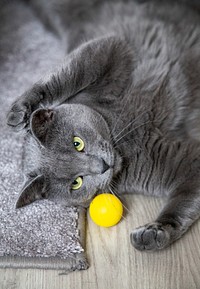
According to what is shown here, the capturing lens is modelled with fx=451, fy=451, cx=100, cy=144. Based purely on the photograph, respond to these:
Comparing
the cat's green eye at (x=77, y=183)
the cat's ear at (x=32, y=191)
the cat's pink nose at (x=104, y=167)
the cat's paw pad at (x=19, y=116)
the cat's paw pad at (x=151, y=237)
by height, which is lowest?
the cat's paw pad at (x=151, y=237)

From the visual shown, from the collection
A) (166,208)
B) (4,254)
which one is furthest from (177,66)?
(4,254)

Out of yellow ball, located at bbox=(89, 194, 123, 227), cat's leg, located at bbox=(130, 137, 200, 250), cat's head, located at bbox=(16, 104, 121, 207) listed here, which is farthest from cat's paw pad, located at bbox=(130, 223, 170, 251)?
cat's head, located at bbox=(16, 104, 121, 207)

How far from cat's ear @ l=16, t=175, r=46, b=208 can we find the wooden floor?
0.76ft

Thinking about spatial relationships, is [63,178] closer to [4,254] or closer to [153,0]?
[4,254]

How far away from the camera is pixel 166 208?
162 cm

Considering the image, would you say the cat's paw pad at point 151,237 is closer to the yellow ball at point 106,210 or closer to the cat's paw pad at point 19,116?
the yellow ball at point 106,210

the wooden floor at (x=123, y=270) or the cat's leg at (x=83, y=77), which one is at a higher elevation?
the cat's leg at (x=83, y=77)

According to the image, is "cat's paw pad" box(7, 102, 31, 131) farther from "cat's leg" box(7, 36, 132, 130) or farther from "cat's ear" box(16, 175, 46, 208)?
"cat's ear" box(16, 175, 46, 208)

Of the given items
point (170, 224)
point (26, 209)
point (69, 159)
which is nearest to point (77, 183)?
point (69, 159)

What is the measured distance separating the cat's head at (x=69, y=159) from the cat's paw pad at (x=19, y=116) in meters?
0.09

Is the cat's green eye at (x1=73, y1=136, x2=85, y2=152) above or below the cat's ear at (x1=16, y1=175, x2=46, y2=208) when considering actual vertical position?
above

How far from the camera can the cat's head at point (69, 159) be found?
151 centimetres

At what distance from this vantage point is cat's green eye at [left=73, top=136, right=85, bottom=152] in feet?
5.03

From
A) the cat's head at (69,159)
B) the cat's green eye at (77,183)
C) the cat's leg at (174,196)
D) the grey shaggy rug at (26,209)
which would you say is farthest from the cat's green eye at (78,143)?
the cat's leg at (174,196)
